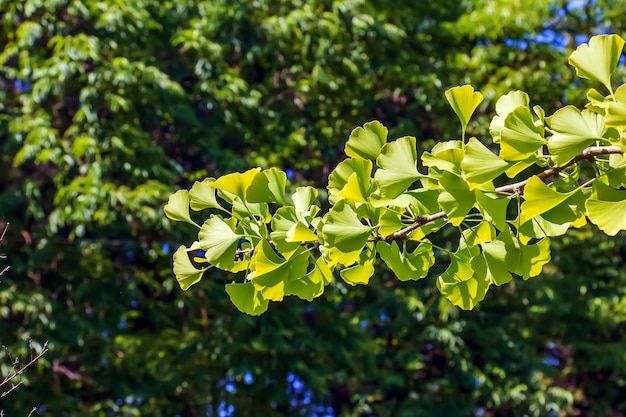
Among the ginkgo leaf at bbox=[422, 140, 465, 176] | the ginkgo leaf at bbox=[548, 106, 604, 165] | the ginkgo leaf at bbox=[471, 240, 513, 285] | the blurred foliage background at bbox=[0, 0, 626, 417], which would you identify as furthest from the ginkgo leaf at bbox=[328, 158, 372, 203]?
the blurred foliage background at bbox=[0, 0, 626, 417]

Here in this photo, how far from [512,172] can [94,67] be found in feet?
20.1

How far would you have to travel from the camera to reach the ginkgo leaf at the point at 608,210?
1.36m

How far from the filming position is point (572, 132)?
4.53 ft

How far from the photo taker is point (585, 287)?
29.4ft

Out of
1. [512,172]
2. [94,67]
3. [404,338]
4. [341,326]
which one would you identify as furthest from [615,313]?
[512,172]

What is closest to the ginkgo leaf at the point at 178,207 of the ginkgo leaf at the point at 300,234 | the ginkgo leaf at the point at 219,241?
the ginkgo leaf at the point at 219,241

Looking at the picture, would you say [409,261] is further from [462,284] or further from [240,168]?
[240,168]

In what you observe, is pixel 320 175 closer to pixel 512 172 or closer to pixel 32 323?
pixel 32 323

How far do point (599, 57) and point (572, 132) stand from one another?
190mm

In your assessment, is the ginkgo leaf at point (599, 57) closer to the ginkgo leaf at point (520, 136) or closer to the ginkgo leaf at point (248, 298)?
the ginkgo leaf at point (520, 136)

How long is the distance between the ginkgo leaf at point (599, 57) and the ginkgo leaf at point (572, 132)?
14cm

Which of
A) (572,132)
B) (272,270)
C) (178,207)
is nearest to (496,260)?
(572,132)

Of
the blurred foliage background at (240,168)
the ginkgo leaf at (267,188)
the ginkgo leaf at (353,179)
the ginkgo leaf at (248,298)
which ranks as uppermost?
the ginkgo leaf at (353,179)

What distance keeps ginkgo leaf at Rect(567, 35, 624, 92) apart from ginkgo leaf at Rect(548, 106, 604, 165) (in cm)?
14
